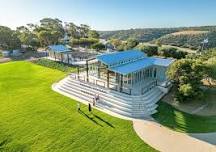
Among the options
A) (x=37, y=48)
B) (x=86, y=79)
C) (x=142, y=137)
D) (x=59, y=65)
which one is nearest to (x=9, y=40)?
(x=37, y=48)

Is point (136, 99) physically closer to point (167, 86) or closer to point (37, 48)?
point (167, 86)

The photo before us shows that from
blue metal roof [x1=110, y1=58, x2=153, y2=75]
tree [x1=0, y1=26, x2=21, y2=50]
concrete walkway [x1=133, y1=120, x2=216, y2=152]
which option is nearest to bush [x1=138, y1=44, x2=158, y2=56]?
blue metal roof [x1=110, y1=58, x2=153, y2=75]

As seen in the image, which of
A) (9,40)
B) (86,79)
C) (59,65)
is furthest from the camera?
(9,40)

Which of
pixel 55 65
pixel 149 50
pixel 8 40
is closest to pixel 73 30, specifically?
pixel 8 40

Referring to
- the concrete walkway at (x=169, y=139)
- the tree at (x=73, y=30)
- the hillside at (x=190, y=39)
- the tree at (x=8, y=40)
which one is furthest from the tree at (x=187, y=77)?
the hillside at (x=190, y=39)

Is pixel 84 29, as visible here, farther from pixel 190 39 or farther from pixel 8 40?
pixel 190 39

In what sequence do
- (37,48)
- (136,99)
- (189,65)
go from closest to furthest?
1. (136,99)
2. (189,65)
3. (37,48)
